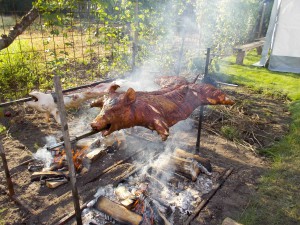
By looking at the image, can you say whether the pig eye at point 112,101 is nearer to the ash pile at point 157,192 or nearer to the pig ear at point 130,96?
the pig ear at point 130,96

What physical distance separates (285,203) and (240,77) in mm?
6698

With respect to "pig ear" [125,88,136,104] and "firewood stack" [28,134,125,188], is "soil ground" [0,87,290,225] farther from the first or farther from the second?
"pig ear" [125,88,136,104]

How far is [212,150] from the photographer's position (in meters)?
4.80

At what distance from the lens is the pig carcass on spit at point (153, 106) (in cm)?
281

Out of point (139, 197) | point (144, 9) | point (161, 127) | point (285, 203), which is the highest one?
point (144, 9)

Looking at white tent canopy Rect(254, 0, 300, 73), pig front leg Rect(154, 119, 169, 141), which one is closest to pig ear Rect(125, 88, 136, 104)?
pig front leg Rect(154, 119, 169, 141)

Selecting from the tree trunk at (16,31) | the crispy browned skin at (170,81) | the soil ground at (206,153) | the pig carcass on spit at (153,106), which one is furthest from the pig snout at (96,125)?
the tree trunk at (16,31)

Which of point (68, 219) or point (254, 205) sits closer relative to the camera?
point (68, 219)

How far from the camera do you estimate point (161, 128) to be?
294 cm

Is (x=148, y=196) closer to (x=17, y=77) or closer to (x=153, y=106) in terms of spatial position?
(x=153, y=106)

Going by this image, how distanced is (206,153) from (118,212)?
2287 mm

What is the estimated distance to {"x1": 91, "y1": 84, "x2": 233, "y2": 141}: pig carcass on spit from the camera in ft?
9.23

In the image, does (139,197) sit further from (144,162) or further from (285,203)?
(285,203)

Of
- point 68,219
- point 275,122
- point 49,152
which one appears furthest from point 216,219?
point 275,122
